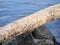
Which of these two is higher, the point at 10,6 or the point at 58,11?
the point at 58,11

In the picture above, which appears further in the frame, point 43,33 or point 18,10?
point 18,10

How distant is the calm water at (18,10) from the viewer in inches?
215

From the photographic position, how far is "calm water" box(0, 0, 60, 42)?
5.46 metres

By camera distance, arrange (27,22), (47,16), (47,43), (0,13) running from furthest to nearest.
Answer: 1. (0,13)
2. (47,43)
3. (47,16)
4. (27,22)

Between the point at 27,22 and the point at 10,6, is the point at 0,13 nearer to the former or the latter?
the point at 10,6

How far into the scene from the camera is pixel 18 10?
22.1 feet

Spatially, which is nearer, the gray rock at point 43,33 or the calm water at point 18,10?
the gray rock at point 43,33

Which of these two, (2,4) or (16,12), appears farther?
(2,4)

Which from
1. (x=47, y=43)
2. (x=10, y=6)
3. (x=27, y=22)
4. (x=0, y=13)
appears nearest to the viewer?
(x=27, y=22)

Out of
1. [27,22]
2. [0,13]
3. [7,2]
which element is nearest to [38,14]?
[27,22]

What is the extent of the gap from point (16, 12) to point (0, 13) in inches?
16.9

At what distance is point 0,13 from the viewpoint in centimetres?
632

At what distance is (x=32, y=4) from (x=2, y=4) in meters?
0.92

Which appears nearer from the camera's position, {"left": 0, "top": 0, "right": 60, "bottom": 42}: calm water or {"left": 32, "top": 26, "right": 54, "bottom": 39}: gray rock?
{"left": 32, "top": 26, "right": 54, "bottom": 39}: gray rock
